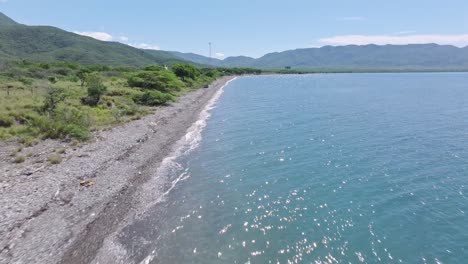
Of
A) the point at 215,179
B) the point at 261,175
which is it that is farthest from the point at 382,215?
the point at 215,179

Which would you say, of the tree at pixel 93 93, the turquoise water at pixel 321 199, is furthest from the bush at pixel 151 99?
the turquoise water at pixel 321 199

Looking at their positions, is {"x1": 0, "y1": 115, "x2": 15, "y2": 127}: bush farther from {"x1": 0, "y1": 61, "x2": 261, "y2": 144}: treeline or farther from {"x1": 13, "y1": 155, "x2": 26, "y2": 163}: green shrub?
{"x1": 13, "y1": 155, "x2": 26, "y2": 163}: green shrub

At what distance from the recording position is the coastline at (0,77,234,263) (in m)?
14.8

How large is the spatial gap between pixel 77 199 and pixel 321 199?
14.5 metres

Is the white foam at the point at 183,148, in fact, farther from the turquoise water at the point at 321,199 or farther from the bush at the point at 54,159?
the bush at the point at 54,159

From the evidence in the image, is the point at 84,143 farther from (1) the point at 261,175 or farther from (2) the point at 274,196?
(2) the point at 274,196

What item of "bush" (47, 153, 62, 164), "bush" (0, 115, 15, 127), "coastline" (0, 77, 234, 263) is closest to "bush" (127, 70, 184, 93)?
"bush" (0, 115, 15, 127)

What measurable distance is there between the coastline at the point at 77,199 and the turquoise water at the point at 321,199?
263cm

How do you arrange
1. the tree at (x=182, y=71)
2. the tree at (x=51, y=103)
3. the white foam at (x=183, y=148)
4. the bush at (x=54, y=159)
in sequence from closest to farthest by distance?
the bush at (x=54, y=159), the white foam at (x=183, y=148), the tree at (x=51, y=103), the tree at (x=182, y=71)

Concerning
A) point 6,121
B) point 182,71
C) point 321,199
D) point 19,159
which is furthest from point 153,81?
point 321,199

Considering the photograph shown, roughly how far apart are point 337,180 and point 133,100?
42142 mm

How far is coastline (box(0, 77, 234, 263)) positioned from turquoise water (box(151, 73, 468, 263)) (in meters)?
2.63

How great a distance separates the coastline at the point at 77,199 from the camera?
1477 cm

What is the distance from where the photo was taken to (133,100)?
56062 millimetres
